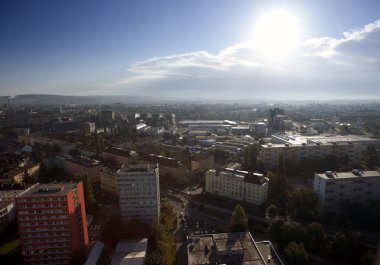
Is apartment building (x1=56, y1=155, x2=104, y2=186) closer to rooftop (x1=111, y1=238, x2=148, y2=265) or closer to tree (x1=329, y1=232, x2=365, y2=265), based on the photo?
rooftop (x1=111, y1=238, x2=148, y2=265)

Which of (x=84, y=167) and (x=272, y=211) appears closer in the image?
(x=272, y=211)

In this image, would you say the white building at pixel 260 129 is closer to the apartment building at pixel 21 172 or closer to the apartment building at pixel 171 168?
the apartment building at pixel 171 168

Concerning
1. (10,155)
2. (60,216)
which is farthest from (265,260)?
(10,155)

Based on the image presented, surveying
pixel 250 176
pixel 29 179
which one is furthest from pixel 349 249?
Answer: pixel 29 179

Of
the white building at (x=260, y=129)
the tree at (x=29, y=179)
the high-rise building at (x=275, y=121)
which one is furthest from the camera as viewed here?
the high-rise building at (x=275, y=121)

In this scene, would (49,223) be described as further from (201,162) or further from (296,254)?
(201,162)

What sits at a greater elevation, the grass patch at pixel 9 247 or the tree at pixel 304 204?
the tree at pixel 304 204

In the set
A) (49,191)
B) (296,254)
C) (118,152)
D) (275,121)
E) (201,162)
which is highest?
(49,191)

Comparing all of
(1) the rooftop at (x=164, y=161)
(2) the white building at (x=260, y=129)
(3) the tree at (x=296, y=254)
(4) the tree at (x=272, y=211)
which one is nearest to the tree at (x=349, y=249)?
(3) the tree at (x=296, y=254)
